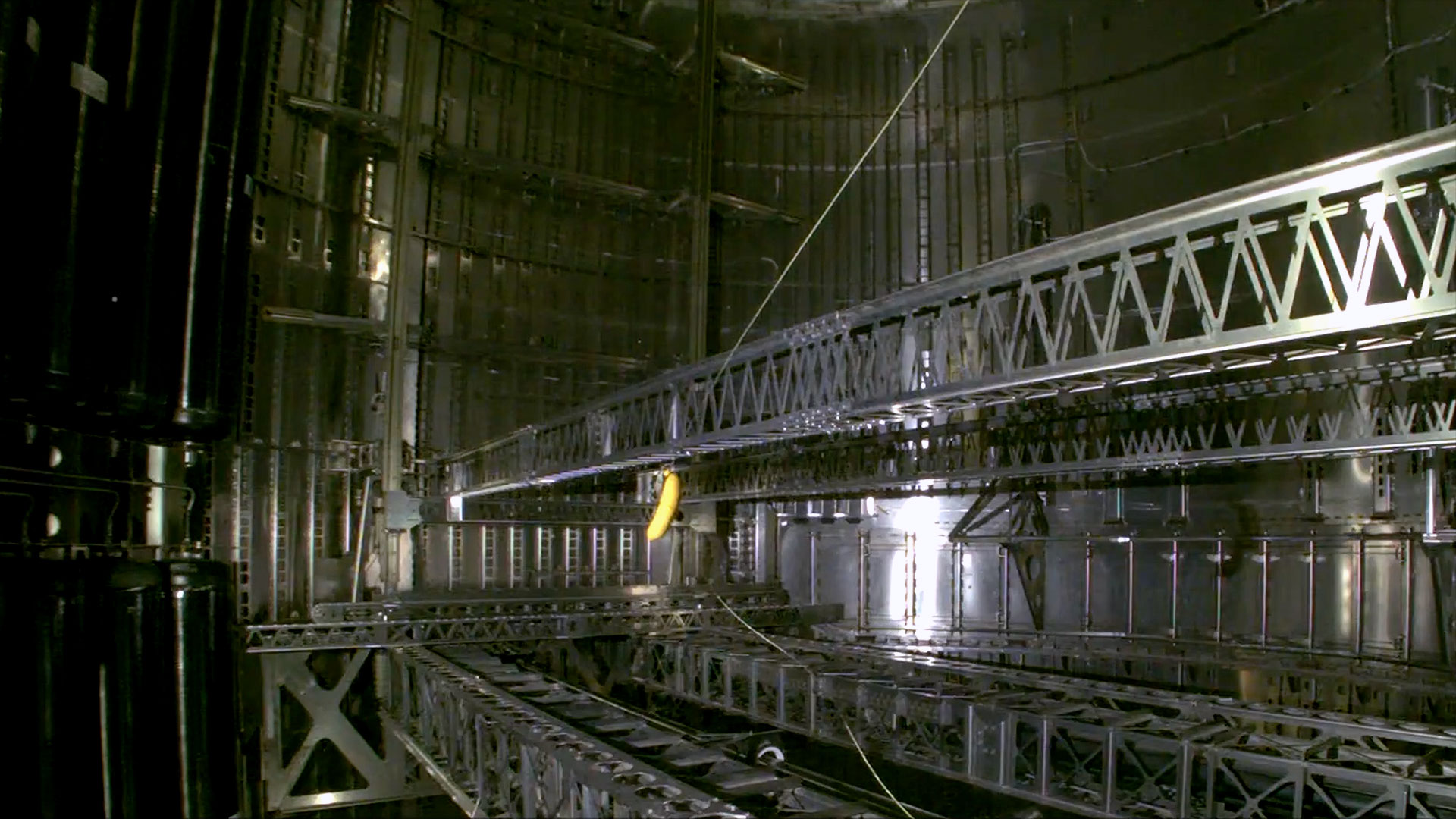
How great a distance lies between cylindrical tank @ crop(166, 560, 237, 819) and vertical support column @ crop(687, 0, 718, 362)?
10516 millimetres

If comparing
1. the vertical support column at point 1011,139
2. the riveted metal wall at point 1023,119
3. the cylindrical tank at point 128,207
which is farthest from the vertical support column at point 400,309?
the vertical support column at point 1011,139

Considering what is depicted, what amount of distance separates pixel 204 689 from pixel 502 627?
4.70 m

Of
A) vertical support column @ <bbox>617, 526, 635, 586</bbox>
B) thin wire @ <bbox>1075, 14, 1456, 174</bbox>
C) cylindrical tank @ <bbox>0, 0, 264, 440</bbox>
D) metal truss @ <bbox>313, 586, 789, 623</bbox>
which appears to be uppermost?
thin wire @ <bbox>1075, 14, 1456, 174</bbox>

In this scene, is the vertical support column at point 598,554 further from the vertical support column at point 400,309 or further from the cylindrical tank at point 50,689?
the cylindrical tank at point 50,689

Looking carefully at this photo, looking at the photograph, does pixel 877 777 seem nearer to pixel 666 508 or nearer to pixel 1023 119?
pixel 666 508

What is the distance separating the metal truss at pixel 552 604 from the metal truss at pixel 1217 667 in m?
2.13

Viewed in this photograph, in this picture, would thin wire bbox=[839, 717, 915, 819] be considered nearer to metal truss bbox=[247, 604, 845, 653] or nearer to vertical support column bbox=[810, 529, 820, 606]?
metal truss bbox=[247, 604, 845, 653]

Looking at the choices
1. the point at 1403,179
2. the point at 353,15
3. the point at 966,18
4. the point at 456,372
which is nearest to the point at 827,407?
the point at 1403,179

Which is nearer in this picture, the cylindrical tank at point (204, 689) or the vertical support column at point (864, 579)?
the cylindrical tank at point (204, 689)

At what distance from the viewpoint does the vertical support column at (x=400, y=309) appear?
18.5m

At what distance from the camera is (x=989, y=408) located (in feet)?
62.8

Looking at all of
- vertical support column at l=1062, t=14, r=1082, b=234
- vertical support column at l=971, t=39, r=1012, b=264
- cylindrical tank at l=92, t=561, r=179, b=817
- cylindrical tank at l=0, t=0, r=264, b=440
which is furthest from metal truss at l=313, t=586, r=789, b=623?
vertical support column at l=1062, t=14, r=1082, b=234

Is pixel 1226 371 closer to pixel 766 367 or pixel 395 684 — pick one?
pixel 766 367

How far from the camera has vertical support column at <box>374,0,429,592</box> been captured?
18469 mm
